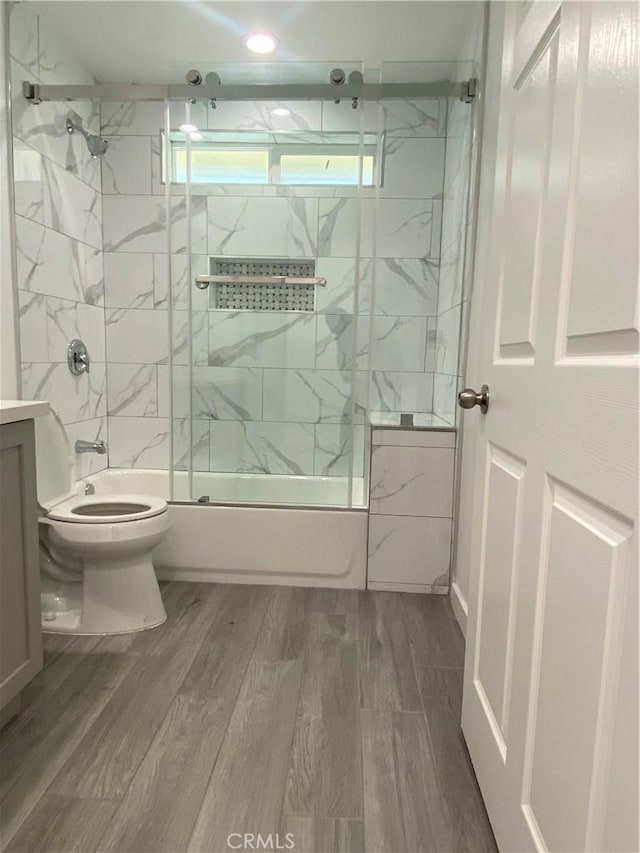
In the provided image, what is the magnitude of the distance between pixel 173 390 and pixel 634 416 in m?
2.48

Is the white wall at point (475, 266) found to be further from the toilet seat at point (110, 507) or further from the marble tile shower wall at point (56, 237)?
the marble tile shower wall at point (56, 237)

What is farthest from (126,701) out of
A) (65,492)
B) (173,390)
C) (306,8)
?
(306,8)

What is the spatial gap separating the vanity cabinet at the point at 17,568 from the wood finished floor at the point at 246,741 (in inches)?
6.5

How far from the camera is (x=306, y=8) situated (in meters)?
2.28

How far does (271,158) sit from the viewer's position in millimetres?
2938

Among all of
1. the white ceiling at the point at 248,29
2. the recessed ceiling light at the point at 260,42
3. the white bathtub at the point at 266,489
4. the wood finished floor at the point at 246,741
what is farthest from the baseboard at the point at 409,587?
the recessed ceiling light at the point at 260,42

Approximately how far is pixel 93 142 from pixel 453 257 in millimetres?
1888

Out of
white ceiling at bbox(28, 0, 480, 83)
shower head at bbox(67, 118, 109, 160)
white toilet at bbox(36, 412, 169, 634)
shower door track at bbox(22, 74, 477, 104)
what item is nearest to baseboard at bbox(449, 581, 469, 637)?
white toilet at bbox(36, 412, 169, 634)

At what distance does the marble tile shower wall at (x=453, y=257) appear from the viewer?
2.46 m

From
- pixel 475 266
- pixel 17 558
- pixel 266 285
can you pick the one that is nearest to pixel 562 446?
pixel 17 558

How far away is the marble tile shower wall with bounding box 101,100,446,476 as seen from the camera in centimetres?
286

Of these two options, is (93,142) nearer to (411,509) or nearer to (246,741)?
(411,509)

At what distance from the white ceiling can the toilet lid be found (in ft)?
5.56

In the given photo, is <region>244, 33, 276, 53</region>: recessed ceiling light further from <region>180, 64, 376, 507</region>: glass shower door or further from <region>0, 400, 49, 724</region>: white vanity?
<region>0, 400, 49, 724</region>: white vanity
